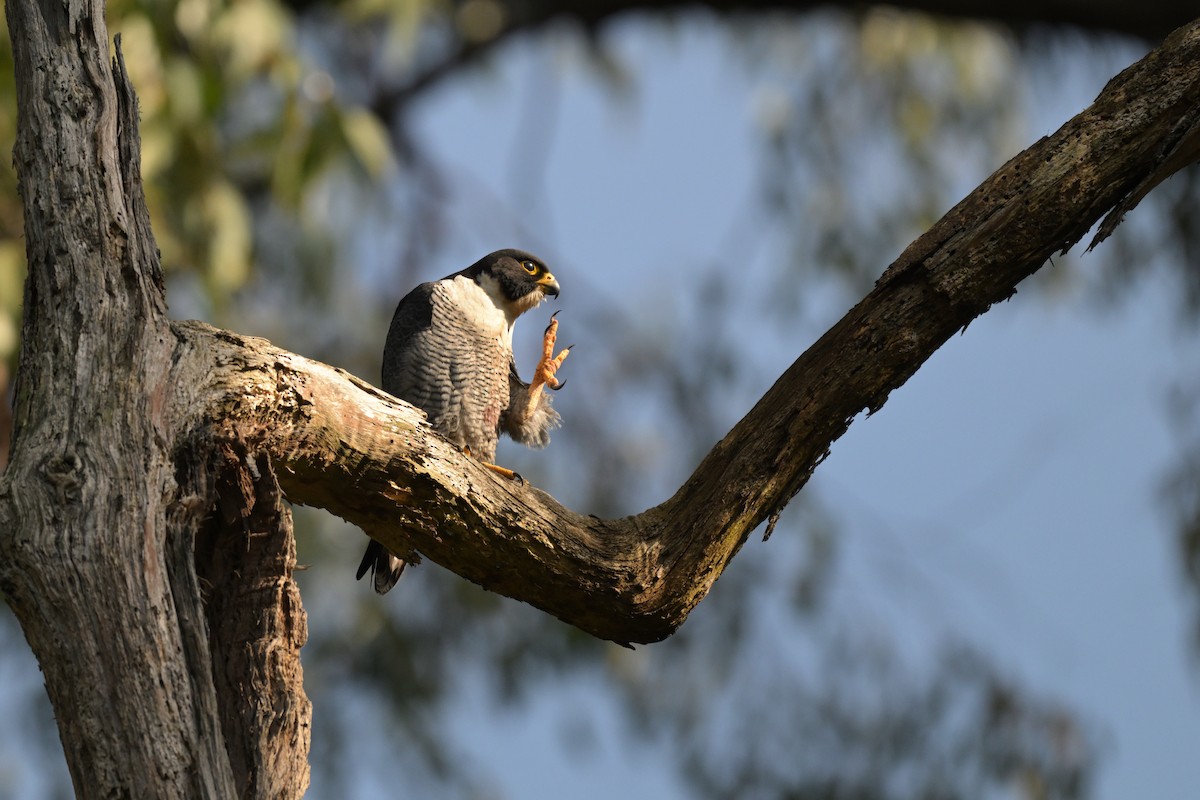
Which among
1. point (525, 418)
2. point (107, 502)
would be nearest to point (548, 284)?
point (525, 418)

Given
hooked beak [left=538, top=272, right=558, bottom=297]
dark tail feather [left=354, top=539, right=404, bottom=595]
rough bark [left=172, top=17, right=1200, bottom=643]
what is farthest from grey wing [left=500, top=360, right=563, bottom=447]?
rough bark [left=172, top=17, right=1200, bottom=643]

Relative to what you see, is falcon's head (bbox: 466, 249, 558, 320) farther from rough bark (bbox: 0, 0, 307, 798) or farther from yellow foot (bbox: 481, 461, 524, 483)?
rough bark (bbox: 0, 0, 307, 798)

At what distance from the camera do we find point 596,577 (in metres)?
2.59

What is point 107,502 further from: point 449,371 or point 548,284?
point 548,284

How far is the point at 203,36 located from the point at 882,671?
4912 mm

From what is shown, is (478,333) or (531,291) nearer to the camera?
(478,333)

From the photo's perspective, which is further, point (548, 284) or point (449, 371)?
point (548, 284)

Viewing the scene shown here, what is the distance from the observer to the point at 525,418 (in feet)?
13.3

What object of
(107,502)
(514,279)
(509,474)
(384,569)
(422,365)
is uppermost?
(514,279)

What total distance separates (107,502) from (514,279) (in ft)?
7.94

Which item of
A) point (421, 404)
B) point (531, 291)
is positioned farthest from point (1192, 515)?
point (421, 404)

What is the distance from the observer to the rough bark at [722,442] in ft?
7.80

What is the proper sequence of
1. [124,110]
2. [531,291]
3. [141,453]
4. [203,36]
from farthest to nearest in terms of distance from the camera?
[203,36] < [531,291] < [124,110] < [141,453]

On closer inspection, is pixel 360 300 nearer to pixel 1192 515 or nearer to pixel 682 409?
pixel 682 409
